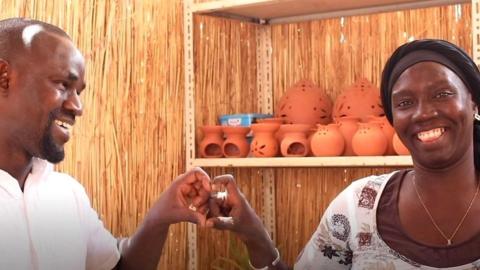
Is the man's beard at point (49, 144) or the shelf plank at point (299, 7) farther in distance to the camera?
the shelf plank at point (299, 7)

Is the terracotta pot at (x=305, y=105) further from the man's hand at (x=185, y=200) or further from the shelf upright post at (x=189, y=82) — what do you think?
the man's hand at (x=185, y=200)

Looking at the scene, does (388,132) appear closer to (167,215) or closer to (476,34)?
(476,34)

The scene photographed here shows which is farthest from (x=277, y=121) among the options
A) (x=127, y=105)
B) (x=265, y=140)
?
(x=127, y=105)

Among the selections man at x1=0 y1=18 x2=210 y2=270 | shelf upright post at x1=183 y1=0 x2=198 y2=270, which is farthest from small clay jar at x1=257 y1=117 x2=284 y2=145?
man at x1=0 y1=18 x2=210 y2=270

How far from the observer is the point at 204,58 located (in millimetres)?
3059

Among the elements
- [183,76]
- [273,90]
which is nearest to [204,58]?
[183,76]

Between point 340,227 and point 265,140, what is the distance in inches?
36.9

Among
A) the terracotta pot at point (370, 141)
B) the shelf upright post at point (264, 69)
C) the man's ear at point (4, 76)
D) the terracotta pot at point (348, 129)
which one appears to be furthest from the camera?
the shelf upright post at point (264, 69)

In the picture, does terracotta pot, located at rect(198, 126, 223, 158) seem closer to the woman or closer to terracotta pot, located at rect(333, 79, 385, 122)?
terracotta pot, located at rect(333, 79, 385, 122)

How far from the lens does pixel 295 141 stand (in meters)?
2.79

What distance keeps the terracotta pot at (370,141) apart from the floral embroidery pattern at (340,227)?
26.9 inches

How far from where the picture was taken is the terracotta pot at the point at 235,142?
2.93 meters

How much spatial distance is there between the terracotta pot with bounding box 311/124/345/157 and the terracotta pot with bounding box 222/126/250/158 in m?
0.35

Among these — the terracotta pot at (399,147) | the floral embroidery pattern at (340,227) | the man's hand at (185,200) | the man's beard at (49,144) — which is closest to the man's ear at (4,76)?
the man's beard at (49,144)
